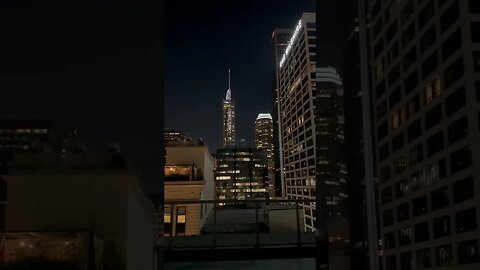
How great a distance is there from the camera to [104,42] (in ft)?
8.47

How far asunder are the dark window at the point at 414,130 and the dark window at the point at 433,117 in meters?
0.03

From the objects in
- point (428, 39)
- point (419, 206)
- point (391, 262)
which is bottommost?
point (391, 262)

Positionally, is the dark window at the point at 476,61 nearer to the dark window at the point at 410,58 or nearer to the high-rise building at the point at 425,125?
the high-rise building at the point at 425,125

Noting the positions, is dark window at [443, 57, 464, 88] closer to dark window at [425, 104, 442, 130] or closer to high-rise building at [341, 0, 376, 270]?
dark window at [425, 104, 442, 130]

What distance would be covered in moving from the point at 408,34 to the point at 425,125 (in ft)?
1.30

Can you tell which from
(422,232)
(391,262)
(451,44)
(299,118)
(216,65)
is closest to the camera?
(451,44)

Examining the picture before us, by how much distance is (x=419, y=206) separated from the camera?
208cm

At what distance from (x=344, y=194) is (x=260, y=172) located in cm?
39

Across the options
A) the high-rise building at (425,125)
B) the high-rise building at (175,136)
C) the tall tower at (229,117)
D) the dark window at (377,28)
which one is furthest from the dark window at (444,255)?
the high-rise building at (175,136)

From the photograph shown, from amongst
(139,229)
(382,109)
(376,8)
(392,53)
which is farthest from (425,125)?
(139,229)

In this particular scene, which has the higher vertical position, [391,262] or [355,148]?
[355,148]

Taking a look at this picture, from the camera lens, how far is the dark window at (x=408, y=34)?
213 centimetres

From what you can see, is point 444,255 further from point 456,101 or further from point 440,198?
point 456,101

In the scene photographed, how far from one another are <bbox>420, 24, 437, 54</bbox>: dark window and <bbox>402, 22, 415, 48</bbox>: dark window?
0.05 meters
